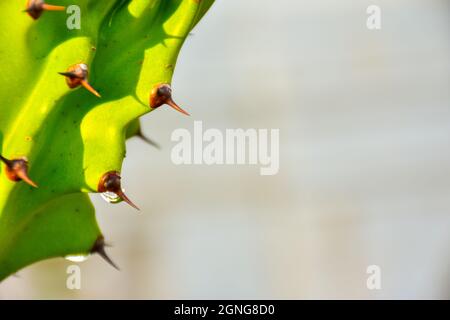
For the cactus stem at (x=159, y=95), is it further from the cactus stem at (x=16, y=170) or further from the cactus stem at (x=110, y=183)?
the cactus stem at (x=16, y=170)

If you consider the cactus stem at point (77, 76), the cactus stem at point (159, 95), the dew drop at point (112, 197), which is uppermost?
the cactus stem at point (77, 76)

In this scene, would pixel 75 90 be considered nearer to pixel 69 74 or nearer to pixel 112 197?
pixel 69 74

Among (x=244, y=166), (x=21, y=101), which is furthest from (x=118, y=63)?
(x=244, y=166)

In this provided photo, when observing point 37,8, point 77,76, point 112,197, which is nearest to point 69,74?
point 77,76

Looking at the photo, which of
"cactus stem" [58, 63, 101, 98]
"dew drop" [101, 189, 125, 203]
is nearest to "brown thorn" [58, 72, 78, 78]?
"cactus stem" [58, 63, 101, 98]

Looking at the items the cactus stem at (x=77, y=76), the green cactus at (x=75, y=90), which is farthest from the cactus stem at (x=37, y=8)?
the cactus stem at (x=77, y=76)

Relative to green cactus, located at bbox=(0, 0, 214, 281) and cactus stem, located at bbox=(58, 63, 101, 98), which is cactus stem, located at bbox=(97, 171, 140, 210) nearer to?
green cactus, located at bbox=(0, 0, 214, 281)
